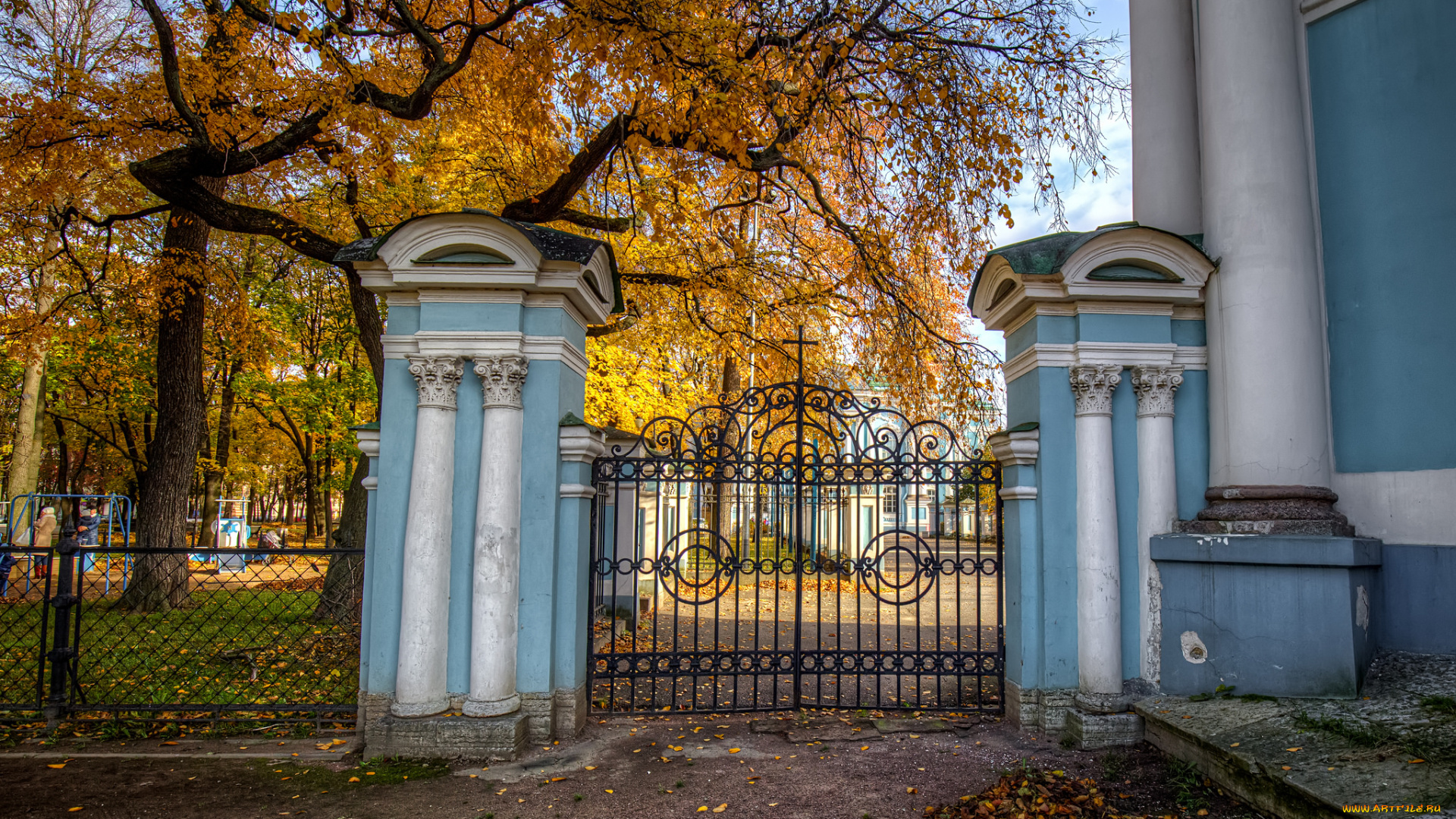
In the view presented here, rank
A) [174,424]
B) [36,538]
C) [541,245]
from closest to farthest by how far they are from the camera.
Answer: [541,245] < [174,424] < [36,538]

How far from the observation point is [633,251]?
423 inches

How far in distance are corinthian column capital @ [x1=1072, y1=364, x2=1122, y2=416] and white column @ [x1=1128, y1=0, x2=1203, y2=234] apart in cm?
169

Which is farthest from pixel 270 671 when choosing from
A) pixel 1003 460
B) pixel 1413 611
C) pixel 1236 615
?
pixel 1413 611

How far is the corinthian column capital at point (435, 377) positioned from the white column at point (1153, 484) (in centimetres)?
444

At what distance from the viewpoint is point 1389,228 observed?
5.11 meters

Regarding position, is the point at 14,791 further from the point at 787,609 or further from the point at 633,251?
the point at 787,609

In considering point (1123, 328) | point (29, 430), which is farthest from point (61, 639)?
point (29, 430)

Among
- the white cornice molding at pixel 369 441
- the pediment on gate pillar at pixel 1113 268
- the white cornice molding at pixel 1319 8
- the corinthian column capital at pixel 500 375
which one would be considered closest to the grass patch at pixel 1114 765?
the pediment on gate pillar at pixel 1113 268

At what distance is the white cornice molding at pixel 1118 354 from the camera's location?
213 inches

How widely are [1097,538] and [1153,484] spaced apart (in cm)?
52

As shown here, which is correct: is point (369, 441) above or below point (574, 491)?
above

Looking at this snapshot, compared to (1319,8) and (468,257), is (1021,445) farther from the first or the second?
(468,257)

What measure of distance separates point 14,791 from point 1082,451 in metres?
6.42

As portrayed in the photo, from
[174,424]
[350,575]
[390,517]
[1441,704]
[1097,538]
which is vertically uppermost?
[174,424]
